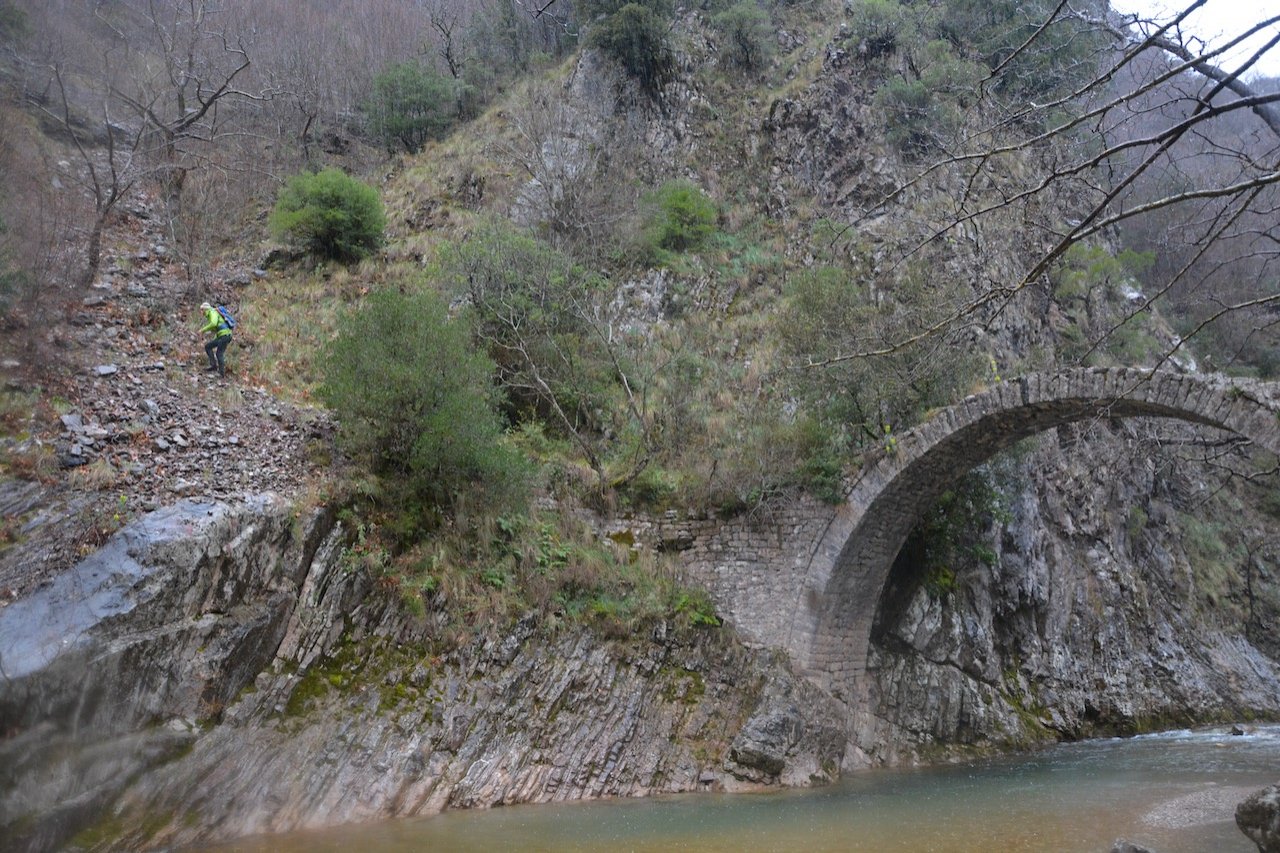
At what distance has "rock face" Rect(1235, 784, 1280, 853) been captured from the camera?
6.15 metres

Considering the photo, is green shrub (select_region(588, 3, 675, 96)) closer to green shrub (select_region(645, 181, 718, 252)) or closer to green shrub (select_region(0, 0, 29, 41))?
green shrub (select_region(645, 181, 718, 252))

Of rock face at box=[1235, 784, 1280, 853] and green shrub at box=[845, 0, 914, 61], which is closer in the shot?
rock face at box=[1235, 784, 1280, 853]

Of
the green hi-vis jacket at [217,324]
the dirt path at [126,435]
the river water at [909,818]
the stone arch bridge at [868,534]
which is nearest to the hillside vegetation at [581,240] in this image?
the dirt path at [126,435]

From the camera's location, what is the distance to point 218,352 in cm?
1181

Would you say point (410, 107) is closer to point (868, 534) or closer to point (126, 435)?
point (126, 435)

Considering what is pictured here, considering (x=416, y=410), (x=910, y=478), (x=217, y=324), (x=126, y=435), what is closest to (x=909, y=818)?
(x=910, y=478)

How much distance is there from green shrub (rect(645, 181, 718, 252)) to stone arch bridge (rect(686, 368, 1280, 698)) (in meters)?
9.24

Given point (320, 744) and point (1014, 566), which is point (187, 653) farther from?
point (1014, 566)

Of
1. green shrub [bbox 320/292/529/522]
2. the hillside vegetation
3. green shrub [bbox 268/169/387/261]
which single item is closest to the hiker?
the hillside vegetation

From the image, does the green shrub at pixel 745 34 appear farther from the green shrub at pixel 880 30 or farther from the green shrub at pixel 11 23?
→ the green shrub at pixel 11 23

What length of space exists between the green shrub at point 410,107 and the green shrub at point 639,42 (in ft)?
14.9

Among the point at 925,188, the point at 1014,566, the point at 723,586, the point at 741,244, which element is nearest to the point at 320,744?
the point at 723,586

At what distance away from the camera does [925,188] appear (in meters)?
18.7

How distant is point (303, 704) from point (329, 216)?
37.4 feet
